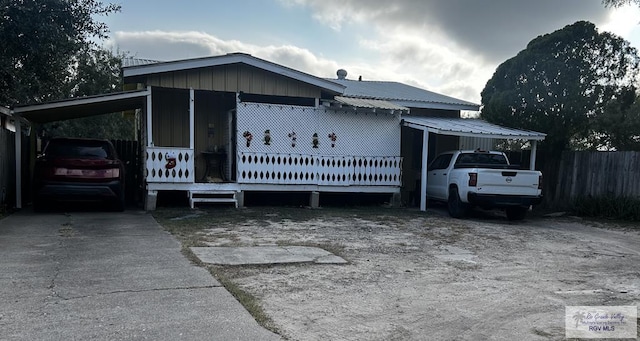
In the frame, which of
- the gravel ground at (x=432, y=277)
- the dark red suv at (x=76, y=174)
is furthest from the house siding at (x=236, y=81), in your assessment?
the gravel ground at (x=432, y=277)

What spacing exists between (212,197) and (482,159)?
721 centimetres

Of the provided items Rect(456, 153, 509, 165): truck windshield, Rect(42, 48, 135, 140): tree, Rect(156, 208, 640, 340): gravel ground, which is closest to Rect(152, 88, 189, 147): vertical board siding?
Rect(156, 208, 640, 340): gravel ground

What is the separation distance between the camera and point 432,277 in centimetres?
560

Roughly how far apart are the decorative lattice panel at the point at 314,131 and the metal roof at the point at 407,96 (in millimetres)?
2086

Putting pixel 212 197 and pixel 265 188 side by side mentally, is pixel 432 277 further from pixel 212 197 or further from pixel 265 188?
pixel 212 197

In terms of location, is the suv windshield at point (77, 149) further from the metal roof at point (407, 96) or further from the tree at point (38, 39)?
the metal roof at point (407, 96)

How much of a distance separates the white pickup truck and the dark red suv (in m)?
8.10

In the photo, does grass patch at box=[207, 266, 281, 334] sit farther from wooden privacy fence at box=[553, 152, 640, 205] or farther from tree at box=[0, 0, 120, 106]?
wooden privacy fence at box=[553, 152, 640, 205]

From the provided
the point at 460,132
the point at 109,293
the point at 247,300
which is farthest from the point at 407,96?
the point at 109,293

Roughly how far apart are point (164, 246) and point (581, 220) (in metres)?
10.5

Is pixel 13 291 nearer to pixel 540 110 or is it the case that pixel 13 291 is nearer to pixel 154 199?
pixel 154 199

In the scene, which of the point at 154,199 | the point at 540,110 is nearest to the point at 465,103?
the point at 540,110

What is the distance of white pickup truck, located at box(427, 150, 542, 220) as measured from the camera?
10859 millimetres

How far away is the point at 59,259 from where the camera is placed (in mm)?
5672
